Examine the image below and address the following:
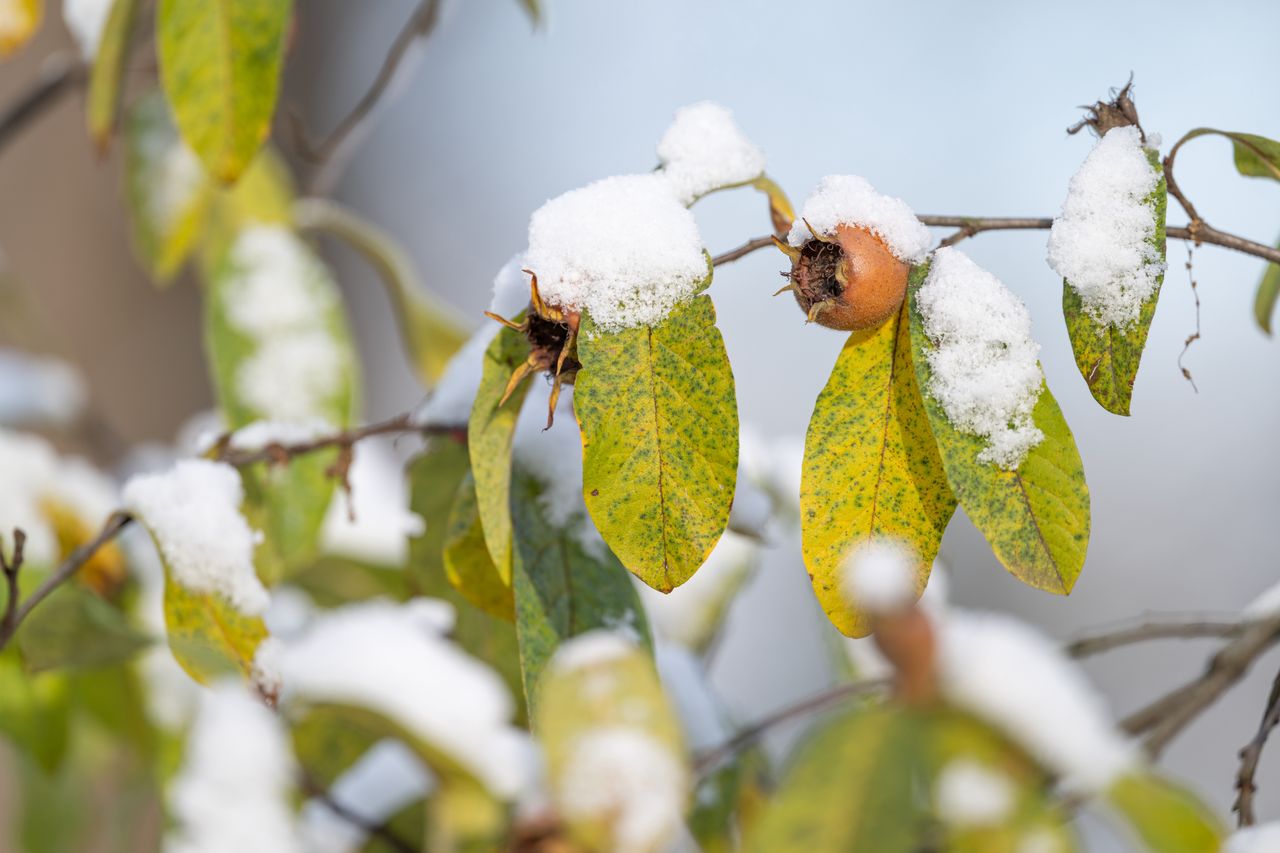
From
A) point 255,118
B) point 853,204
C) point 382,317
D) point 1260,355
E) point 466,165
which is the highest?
point 466,165

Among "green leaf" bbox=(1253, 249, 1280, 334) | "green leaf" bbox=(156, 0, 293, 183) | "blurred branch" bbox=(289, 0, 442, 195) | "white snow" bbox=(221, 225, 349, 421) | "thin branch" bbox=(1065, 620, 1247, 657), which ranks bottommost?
"thin branch" bbox=(1065, 620, 1247, 657)

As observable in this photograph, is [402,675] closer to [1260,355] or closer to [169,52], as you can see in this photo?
[169,52]

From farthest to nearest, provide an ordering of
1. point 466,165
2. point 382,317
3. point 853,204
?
point 466,165 → point 382,317 → point 853,204

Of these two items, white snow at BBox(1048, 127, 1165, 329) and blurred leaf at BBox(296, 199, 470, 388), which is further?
blurred leaf at BBox(296, 199, 470, 388)

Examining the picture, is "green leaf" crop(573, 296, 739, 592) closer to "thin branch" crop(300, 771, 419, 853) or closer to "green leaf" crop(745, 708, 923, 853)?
"green leaf" crop(745, 708, 923, 853)

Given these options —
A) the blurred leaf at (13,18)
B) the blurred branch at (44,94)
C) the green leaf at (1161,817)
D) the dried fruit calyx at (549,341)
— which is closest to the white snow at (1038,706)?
the green leaf at (1161,817)

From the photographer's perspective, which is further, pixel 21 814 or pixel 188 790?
pixel 21 814

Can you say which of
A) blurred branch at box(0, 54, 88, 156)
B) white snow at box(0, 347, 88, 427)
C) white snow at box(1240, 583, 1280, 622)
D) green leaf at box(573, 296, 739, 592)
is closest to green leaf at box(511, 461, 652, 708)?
green leaf at box(573, 296, 739, 592)

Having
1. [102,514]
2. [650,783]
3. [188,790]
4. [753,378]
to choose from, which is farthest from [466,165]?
[650,783]

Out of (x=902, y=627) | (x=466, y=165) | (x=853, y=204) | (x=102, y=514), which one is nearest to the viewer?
(x=902, y=627)
